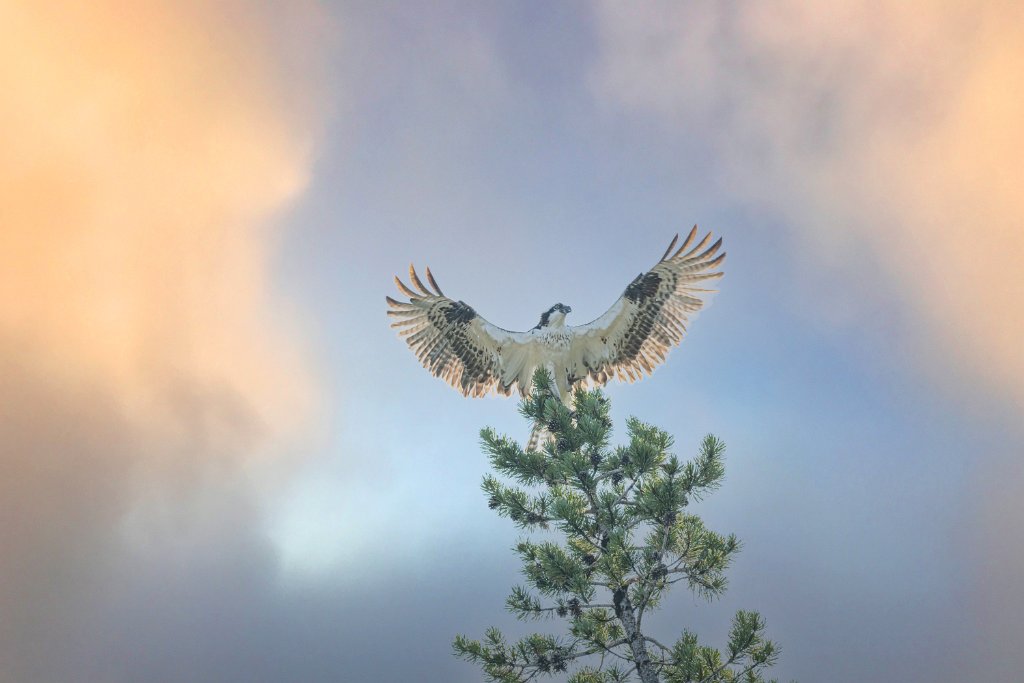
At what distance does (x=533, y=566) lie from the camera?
8.71m

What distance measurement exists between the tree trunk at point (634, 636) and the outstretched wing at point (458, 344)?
Result: 528cm

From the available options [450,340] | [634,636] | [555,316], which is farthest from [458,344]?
[634,636]

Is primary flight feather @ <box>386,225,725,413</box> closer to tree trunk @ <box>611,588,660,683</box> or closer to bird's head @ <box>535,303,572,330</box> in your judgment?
bird's head @ <box>535,303,572,330</box>

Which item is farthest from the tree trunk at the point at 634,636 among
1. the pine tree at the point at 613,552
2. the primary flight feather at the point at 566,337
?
the primary flight feather at the point at 566,337

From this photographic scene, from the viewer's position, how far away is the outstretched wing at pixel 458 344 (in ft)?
42.9

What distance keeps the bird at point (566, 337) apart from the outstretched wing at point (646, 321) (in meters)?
0.02

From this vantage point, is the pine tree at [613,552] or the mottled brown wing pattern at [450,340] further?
the mottled brown wing pattern at [450,340]

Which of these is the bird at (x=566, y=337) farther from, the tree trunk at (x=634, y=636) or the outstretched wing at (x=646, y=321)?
the tree trunk at (x=634, y=636)

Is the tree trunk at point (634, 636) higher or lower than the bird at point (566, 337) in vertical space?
lower

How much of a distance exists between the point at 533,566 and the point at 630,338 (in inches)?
231

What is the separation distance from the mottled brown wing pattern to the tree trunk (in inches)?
214

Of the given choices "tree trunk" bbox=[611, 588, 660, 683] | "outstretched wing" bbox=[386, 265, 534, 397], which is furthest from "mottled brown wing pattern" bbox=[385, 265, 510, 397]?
"tree trunk" bbox=[611, 588, 660, 683]

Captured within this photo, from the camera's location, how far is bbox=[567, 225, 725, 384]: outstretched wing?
13.1m

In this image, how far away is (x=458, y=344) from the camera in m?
13.4
